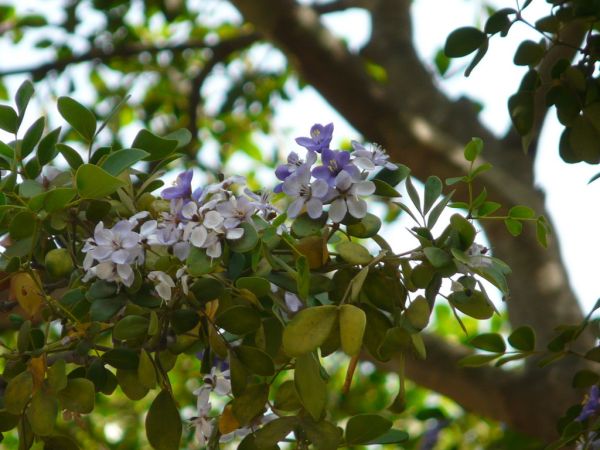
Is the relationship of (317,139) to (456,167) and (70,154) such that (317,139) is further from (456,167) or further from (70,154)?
(456,167)

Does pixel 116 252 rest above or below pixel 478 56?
below

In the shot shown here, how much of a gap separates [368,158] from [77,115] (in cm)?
25

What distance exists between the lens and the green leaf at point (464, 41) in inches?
35.3

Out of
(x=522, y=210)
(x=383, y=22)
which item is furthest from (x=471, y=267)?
(x=383, y=22)

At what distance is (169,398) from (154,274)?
14 cm

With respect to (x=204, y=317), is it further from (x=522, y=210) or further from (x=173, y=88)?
(x=173, y=88)

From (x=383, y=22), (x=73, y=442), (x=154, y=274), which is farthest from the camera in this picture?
(x=383, y=22)

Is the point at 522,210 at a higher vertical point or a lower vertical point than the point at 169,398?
higher

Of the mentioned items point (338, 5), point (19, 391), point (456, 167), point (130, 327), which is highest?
point (338, 5)

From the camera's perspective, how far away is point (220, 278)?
71cm

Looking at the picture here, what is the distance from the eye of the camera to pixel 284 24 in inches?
86.2

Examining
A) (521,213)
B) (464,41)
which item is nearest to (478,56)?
(464,41)

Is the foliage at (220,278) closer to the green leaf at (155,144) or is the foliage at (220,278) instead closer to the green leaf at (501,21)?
the green leaf at (155,144)

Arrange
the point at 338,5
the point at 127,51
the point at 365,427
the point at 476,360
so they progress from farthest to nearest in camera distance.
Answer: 1. the point at 338,5
2. the point at 127,51
3. the point at 476,360
4. the point at 365,427
